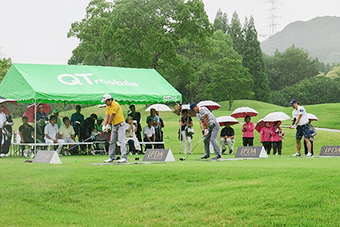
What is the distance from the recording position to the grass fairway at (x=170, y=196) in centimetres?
999

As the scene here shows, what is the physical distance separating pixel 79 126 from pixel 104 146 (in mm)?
1509

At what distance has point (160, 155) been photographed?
1667cm

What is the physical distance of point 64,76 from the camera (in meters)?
22.1

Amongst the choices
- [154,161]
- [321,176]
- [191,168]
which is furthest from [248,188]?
[154,161]

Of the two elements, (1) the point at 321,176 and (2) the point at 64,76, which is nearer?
(1) the point at 321,176

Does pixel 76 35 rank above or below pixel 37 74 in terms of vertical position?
above

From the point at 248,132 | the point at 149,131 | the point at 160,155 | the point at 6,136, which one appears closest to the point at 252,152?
the point at 160,155

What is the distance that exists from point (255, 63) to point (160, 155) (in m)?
69.0

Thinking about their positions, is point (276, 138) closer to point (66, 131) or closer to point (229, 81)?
point (66, 131)

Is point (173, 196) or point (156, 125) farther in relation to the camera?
point (156, 125)

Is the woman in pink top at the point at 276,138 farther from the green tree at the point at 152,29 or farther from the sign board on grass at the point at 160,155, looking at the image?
the green tree at the point at 152,29

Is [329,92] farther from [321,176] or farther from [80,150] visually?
[321,176]

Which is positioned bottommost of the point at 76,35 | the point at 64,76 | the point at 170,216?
the point at 170,216

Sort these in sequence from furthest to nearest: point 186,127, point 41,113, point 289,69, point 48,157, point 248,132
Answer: point 289,69
point 186,127
point 248,132
point 41,113
point 48,157
